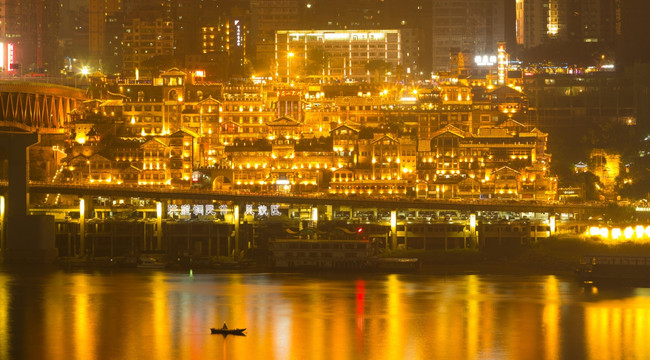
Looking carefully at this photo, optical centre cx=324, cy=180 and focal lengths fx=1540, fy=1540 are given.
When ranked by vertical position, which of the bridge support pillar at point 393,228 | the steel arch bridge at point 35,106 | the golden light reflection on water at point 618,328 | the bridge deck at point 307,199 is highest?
the steel arch bridge at point 35,106

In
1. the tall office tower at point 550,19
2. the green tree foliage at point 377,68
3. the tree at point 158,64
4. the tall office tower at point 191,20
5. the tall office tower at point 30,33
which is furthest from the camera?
the tall office tower at point 30,33

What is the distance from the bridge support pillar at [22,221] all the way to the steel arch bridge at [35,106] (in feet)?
4.51

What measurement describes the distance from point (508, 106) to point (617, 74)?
1081 centimetres

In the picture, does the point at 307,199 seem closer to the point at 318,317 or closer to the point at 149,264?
the point at 149,264

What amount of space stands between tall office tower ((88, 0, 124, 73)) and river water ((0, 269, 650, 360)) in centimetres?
6938

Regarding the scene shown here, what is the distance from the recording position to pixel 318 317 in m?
60.7

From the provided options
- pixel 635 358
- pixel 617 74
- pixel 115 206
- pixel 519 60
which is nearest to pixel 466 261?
pixel 115 206

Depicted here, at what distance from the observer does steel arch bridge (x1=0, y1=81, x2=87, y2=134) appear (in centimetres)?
8444

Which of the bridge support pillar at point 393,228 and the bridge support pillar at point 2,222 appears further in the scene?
the bridge support pillar at point 2,222

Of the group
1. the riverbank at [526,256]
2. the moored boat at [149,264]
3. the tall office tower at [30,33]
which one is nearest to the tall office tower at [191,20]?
the tall office tower at [30,33]

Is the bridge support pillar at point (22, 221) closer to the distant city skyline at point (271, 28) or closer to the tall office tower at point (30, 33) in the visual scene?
the distant city skyline at point (271, 28)

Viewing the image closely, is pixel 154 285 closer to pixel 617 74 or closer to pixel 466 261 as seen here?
pixel 466 261

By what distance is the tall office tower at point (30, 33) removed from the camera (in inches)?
5217

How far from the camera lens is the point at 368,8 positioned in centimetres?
13675
